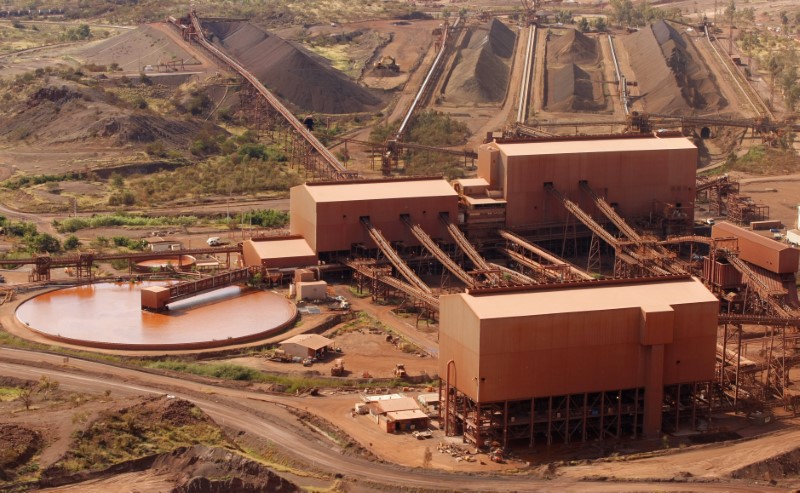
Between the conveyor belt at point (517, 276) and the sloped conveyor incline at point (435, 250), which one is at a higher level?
the sloped conveyor incline at point (435, 250)

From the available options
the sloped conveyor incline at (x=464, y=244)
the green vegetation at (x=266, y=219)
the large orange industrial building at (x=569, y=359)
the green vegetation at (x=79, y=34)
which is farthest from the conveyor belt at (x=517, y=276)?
the green vegetation at (x=79, y=34)

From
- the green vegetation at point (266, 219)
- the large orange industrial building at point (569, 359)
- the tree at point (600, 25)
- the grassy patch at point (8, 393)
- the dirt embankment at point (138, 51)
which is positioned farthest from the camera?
the tree at point (600, 25)

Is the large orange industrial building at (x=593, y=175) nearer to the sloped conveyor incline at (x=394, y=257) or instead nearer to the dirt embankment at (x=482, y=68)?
the sloped conveyor incline at (x=394, y=257)

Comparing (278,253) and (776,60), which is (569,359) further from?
(776,60)

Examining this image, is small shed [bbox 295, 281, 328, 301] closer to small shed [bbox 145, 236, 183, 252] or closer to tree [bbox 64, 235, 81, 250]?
small shed [bbox 145, 236, 183, 252]

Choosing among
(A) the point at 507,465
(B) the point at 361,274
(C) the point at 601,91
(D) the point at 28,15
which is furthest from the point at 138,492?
(D) the point at 28,15

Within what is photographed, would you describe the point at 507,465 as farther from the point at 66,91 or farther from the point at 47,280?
the point at 66,91

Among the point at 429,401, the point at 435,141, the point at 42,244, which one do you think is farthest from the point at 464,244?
the point at 435,141

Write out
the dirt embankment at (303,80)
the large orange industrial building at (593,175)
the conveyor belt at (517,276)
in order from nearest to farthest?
the conveyor belt at (517,276)
the large orange industrial building at (593,175)
the dirt embankment at (303,80)
